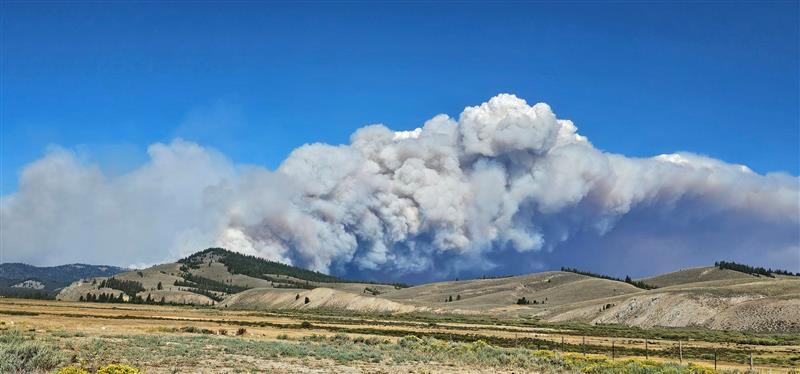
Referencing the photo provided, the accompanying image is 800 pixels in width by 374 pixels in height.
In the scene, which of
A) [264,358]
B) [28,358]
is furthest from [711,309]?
[28,358]

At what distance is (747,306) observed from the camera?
11262cm

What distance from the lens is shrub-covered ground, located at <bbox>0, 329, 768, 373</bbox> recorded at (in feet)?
102

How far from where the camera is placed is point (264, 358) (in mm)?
40000

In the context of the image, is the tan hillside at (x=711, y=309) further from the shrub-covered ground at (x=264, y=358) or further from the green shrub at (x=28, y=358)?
the green shrub at (x=28, y=358)

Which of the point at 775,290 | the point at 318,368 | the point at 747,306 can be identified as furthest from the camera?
the point at 775,290

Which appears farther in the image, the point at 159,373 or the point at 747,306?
the point at 747,306

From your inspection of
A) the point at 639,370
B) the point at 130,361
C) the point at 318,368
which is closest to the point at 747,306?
the point at 639,370

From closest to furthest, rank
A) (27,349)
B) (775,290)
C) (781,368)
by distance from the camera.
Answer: (27,349)
(781,368)
(775,290)

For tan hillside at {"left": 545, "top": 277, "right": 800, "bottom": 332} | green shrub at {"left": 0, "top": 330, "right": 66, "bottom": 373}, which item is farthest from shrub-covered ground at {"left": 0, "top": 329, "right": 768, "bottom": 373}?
tan hillside at {"left": 545, "top": 277, "right": 800, "bottom": 332}

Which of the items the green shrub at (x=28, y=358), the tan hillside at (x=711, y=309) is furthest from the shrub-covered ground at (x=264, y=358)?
the tan hillside at (x=711, y=309)

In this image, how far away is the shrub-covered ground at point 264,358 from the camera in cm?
3098

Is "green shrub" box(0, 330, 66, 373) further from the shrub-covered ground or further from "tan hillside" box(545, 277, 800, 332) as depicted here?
"tan hillside" box(545, 277, 800, 332)

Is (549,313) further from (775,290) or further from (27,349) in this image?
(27,349)

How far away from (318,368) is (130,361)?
9.99 m
